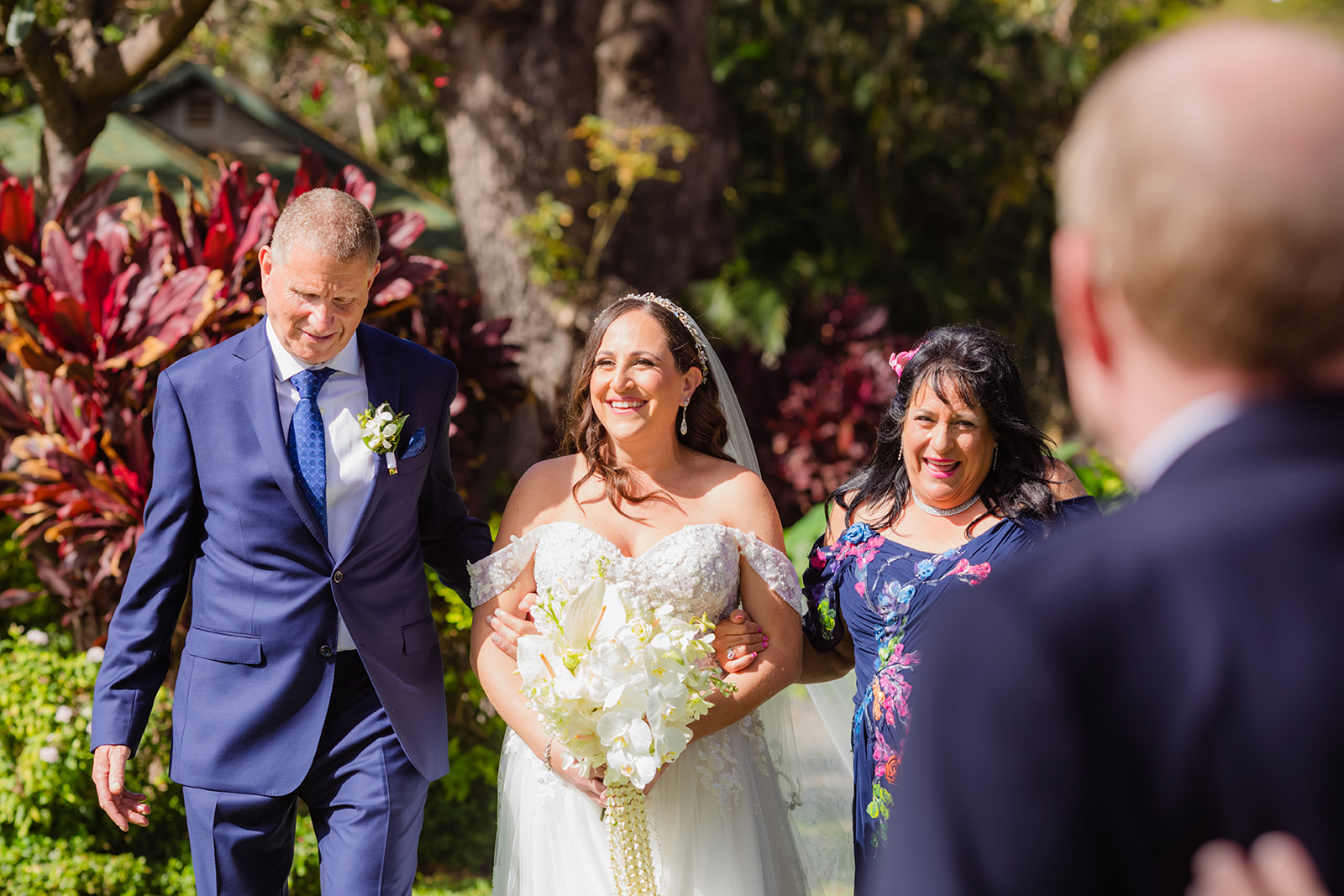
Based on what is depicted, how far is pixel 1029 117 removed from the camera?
1388 centimetres

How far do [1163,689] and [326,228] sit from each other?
8.56 feet

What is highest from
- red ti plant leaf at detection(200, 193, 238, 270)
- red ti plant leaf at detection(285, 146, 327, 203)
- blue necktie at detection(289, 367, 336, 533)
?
red ti plant leaf at detection(285, 146, 327, 203)

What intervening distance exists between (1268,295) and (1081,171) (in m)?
0.19

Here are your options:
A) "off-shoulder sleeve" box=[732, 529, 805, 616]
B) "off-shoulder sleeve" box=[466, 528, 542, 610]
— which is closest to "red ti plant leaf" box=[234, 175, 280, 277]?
"off-shoulder sleeve" box=[466, 528, 542, 610]

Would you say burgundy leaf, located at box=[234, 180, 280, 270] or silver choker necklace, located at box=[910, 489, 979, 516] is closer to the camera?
silver choker necklace, located at box=[910, 489, 979, 516]

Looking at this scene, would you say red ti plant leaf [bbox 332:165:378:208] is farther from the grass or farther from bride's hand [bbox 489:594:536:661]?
the grass

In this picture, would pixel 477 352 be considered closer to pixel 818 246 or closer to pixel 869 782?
pixel 869 782

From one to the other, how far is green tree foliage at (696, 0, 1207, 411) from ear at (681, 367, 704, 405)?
8210mm

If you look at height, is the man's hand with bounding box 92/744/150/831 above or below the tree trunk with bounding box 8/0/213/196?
below

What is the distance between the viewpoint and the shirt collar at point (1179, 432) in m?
0.93

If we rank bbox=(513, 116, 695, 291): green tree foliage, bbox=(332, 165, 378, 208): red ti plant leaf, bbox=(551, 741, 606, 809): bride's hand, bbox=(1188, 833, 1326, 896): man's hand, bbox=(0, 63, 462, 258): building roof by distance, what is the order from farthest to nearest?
bbox=(0, 63, 462, 258): building roof, bbox=(513, 116, 695, 291): green tree foliage, bbox=(332, 165, 378, 208): red ti plant leaf, bbox=(551, 741, 606, 809): bride's hand, bbox=(1188, 833, 1326, 896): man's hand

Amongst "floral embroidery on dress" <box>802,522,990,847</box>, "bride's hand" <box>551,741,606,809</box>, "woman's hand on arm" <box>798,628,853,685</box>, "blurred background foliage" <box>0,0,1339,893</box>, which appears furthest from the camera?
"blurred background foliage" <box>0,0,1339,893</box>

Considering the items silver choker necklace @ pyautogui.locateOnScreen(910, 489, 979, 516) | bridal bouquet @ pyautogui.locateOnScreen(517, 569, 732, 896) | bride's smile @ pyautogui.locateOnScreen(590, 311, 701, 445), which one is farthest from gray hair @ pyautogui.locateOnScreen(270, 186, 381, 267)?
silver choker necklace @ pyautogui.locateOnScreen(910, 489, 979, 516)

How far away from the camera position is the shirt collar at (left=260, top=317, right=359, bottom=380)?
3.16 meters
